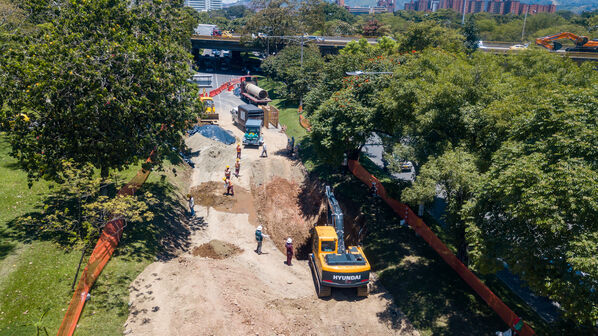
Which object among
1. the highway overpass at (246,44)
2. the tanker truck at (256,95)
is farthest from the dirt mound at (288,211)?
the highway overpass at (246,44)

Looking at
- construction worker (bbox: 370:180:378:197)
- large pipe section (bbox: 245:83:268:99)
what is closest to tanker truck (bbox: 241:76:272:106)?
large pipe section (bbox: 245:83:268:99)

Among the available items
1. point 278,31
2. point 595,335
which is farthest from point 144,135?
point 278,31

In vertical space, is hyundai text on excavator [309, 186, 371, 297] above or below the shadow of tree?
below

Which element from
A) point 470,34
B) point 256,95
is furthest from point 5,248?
point 470,34

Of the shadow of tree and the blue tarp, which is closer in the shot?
the shadow of tree

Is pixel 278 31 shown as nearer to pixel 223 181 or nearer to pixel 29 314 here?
pixel 223 181

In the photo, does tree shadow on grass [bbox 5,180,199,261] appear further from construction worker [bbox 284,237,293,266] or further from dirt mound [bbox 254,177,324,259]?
construction worker [bbox 284,237,293,266]

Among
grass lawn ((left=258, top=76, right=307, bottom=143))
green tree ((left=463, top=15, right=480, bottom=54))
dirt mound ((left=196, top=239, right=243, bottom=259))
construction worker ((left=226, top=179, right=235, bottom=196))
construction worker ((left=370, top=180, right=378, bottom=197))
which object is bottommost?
dirt mound ((left=196, top=239, right=243, bottom=259))

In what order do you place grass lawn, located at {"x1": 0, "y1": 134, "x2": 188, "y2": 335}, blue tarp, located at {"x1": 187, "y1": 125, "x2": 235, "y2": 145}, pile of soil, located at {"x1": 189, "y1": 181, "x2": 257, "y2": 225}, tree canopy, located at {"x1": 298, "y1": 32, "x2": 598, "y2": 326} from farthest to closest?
1. blue tarp, located at {"x1": 187, "y1": 125, "x2": 235, "y2": 145}
2. pile of soil, located at {"x1": 189, "y1": 181, "x2": 257, "y2": 225}
3. grass lawn, located at {"x1": 0, "y1": 134, "x2": 188, "y2": 335}
4. tree canopy, located at {"x1": 298, "y1": 32, "x2": 598, "y2": 326}
